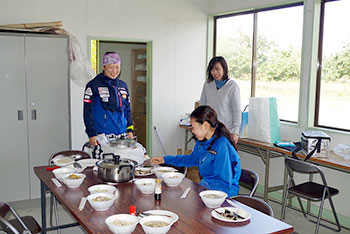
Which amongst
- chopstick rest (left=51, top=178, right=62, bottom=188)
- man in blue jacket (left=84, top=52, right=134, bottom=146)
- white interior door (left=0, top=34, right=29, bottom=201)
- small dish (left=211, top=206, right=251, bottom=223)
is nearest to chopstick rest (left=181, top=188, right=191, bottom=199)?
small dish (left=211, top=206, right=251, bottom=223)

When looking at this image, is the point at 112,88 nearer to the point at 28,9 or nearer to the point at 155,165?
the point at 155,165

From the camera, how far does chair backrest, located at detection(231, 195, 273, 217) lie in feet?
7.15

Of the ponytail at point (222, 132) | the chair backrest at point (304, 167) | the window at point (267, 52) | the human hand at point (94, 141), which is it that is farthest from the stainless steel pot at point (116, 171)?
the window at point (267, 52)

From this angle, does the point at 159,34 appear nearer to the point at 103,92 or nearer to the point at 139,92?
the point at 139,92

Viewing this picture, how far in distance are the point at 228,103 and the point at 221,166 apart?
1703 millimetres

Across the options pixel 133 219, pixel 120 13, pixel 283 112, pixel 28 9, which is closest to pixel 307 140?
pixel 283 112

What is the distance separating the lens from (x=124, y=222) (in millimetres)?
1864

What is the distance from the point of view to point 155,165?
2.99 m

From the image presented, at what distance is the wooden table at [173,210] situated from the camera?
1.85 metres

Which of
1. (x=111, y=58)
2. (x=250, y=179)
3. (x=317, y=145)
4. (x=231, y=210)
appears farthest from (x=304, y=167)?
(x=111, y=58)

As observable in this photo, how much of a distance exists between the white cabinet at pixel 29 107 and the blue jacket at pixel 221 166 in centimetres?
227

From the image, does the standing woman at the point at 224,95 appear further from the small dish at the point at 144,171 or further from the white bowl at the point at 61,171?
the white bowl at the point at 61,171

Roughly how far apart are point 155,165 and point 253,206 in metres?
0.94

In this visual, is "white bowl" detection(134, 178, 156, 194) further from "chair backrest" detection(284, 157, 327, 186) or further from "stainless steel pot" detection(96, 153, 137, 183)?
"chair backrest" detection(284, 157, 327, 186)
